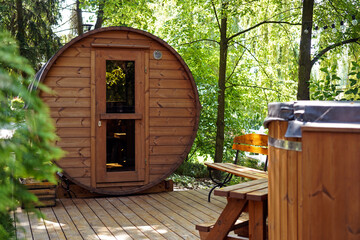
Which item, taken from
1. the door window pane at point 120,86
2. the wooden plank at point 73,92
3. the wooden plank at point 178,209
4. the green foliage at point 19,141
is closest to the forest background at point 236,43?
the wooden plank at point 73,92

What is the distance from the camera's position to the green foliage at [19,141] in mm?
1363

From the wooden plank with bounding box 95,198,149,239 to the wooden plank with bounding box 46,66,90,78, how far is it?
5.98 ft

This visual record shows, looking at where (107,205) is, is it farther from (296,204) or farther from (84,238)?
(296,204)

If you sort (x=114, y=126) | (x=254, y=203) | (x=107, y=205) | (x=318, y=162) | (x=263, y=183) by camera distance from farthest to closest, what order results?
1. (x=114, y=126)
2. (x=107, y=205)
3. (x=263, y=183)
4. (x=254, y=203)
5. (x=318, y=162)

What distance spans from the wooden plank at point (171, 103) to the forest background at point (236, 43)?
1674mm

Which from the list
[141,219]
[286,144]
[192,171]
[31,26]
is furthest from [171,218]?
[31,26]

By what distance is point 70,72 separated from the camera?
7.29 m

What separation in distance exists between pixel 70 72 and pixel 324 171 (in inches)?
197

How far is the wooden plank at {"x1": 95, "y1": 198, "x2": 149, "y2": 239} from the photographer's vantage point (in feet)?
17.9

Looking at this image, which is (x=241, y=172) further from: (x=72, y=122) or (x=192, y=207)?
(x=72, y=122)

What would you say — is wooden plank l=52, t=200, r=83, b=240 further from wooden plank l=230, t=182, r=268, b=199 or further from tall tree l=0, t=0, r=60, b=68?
tall tree l=0, t=0, r=60, b=68

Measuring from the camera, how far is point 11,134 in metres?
1.51

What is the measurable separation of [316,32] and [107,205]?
17.0ft

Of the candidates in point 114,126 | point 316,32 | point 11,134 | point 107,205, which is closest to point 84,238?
point 107,205
